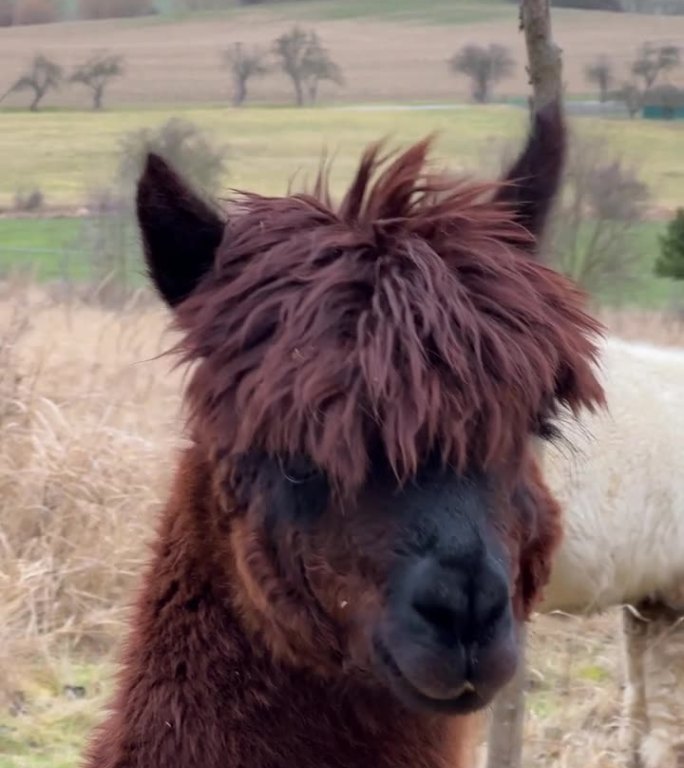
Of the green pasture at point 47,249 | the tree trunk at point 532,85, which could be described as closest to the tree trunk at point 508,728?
Answer: the tree trunk at point 532,85

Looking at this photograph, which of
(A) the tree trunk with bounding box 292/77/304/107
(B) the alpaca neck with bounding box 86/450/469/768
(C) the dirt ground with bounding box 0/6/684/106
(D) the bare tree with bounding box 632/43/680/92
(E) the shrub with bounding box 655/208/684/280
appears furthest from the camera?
(E) the shrub with bounding box 655/208/684/280

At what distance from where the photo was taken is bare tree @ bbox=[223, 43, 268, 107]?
9539mm

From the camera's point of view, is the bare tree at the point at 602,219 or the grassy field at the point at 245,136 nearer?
the grassy field at the point at 245,136

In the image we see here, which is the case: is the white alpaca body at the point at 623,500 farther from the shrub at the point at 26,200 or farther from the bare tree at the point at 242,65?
the shrub at the point at 26,200

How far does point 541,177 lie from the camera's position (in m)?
2.53

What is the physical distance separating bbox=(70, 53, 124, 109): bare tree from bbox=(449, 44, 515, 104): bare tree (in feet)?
7.71

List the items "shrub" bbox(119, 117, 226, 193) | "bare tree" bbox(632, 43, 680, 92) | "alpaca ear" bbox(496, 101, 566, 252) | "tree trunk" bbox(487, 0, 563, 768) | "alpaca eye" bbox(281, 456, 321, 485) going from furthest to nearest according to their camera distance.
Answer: "bare tree" bbox(632, 43, 680, 92) → "shrub" bbox(119, 117, 226, 193) → "tree trunk" bbox(487, 0, 563, 768) → "alpaca ear" bbox(496, 101, 566, 252) → "alpaca eye" bbox(281, 456, 321, 485)

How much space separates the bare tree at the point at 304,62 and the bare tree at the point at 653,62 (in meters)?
2.33

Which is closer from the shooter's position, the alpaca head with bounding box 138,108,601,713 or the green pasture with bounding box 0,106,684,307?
the alpaca head with bounding box 138,108,601,713

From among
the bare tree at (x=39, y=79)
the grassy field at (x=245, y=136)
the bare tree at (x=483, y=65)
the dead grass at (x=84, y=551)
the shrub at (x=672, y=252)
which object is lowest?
the shrub at (x=672, y=252)

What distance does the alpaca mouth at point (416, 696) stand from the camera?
6.73 feet

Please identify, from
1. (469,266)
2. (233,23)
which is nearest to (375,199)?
(469,266)

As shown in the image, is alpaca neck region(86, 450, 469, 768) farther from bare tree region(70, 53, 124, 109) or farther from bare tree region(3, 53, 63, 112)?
bare tree region(70, 53, 124, 109)

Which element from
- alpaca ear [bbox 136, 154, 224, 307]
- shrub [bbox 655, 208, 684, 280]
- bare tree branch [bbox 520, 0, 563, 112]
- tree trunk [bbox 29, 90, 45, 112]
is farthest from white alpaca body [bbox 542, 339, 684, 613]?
shrub [bbox 655, 208, 684, 280]
